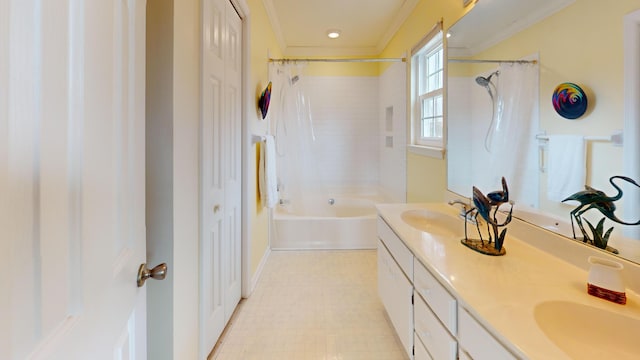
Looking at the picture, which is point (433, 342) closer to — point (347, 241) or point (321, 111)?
point (347, 241)

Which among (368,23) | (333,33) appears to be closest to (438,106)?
(368,23)

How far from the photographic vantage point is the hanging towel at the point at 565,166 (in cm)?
118

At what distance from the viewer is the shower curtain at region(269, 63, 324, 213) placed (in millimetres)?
3627

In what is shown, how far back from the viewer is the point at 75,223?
1.56 ft

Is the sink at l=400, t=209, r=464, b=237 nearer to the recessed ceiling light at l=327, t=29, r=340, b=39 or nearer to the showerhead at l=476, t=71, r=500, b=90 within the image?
the showerhead at l=476, t=71, r=500, b=90

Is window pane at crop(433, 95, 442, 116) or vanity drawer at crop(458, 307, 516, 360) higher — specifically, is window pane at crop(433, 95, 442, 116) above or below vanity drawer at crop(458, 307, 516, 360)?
above

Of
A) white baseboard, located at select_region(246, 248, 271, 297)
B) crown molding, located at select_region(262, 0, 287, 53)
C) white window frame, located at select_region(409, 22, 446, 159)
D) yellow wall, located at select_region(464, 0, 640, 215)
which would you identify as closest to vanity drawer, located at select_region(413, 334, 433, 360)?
yellow wall, located at select_region(464, 0, 640, 215)

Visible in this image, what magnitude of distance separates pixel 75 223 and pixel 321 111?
13.9ft

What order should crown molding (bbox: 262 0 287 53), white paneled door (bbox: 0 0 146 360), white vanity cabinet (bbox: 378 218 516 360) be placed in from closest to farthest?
white paneled door (bbox: 0 0 146 360) → white vanity cabinet (bbox: 378 218 516 360) → crown molding (bbox: 262 0 287 53)

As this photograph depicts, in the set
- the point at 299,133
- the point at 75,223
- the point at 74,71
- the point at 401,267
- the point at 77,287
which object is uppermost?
the point at 299,133

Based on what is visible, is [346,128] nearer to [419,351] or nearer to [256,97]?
[256,97]

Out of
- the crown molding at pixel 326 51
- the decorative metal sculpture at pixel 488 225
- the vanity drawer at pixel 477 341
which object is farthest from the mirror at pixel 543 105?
the crown molding at pixel 326 51

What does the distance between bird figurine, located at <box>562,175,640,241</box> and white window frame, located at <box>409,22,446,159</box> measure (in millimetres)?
1173

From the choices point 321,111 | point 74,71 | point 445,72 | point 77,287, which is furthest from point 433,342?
point 321,111
